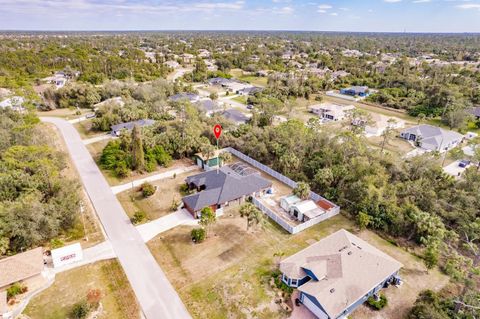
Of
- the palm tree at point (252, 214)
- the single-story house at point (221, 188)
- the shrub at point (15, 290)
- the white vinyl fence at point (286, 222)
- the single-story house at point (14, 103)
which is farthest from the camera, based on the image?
the single-story house at point (14, 103)

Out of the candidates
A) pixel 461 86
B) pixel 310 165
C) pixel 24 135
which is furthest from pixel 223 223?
pixel 461 86

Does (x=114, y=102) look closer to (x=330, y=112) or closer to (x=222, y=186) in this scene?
(x=222, y=186)

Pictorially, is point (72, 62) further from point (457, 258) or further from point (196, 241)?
point (457, 258)

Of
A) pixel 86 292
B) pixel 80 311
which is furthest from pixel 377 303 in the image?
pixel 86 292

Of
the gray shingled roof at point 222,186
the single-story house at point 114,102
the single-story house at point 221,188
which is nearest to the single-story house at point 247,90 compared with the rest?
the single-story house at point 114,102

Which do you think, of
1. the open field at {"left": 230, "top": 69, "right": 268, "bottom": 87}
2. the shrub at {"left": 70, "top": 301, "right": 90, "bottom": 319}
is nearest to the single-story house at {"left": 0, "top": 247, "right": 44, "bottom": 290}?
the shrub at {"left": 70, "top": 301, "right": 90, "bottom": 319}

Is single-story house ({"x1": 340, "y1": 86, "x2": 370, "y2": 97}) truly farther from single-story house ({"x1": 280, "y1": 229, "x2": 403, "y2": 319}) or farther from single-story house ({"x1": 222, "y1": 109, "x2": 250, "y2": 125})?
single-story house ({"x1": 280, "y1": 229, "x2": 403, "y2": 319})

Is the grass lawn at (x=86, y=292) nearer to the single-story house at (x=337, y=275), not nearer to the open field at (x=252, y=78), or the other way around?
the single-story house at (x=337, y=275)
